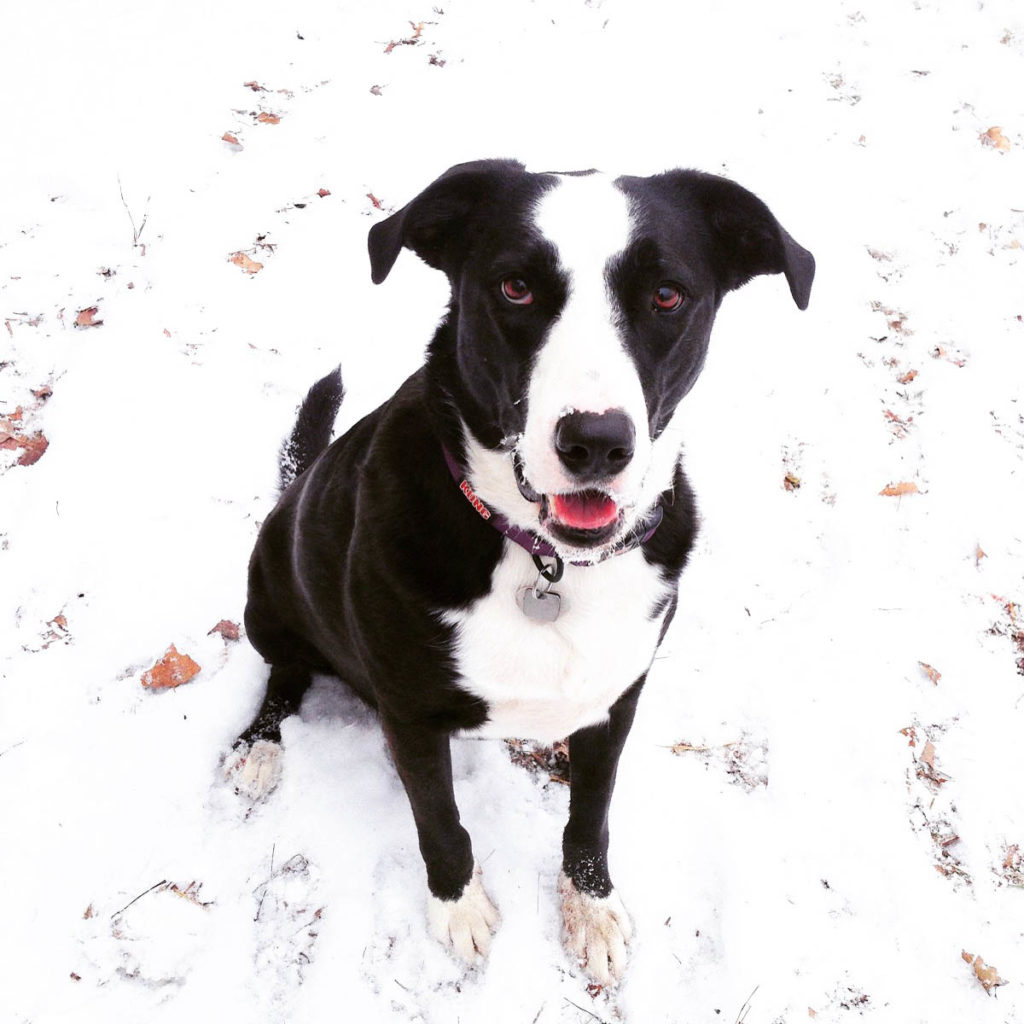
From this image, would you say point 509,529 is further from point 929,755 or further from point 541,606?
point 929,755

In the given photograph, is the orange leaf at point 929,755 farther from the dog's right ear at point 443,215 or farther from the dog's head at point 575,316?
the dog's right ear at point 443,215

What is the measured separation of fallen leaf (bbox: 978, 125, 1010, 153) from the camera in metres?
5.27

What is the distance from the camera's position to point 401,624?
2053 millimetres

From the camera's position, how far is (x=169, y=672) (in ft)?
9.89

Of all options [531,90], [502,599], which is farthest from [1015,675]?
[531,90]

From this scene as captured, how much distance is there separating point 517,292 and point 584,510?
0.48 meters

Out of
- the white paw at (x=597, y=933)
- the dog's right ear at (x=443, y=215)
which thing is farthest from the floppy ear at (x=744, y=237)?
the white paw at (x=597, y=933)

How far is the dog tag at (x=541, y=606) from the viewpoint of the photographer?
6.70 ft

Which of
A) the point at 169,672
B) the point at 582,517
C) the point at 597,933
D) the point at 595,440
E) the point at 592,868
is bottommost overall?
the point at 597,933

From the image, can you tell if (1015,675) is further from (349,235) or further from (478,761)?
(349,235)

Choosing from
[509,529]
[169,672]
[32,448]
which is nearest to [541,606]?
[509,529]

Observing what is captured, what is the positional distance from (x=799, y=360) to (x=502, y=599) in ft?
9.15

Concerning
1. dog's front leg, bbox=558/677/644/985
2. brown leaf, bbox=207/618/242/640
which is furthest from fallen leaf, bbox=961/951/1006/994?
brown leaf, bbox=207/618/242/640

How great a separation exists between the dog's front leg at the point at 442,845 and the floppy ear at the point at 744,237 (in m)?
1.37
